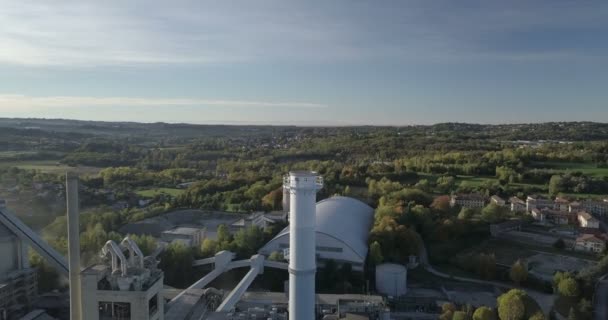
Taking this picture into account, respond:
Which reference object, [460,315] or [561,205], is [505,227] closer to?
[561,205]

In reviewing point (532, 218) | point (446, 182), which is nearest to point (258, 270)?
point (532, 218)

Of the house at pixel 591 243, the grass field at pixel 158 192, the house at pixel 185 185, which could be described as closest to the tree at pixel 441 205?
the house at pixel 591 243

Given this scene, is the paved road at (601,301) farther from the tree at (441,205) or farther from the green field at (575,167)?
the green field at (575,167)

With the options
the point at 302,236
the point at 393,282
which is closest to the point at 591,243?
the point at 393,282

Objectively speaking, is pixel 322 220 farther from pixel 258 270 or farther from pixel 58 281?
pixel 58 281

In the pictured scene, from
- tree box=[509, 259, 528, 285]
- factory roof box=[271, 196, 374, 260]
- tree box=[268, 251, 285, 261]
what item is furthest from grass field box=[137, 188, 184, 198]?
tree box=[509, 259, 528, 285]
